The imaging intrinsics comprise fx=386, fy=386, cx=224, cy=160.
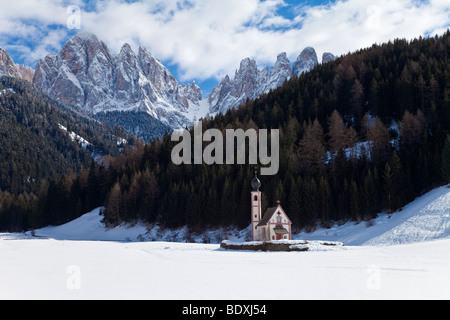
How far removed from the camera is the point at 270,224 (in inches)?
1924

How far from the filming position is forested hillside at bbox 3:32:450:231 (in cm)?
5825

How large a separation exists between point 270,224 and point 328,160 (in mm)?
25155

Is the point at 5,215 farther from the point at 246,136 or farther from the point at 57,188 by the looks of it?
the point at 246,136

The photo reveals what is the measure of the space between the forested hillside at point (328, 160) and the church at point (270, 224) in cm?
1054

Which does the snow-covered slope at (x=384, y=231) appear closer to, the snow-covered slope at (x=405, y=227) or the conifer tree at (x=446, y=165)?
the snow-covered slope at (x=405, y=227)

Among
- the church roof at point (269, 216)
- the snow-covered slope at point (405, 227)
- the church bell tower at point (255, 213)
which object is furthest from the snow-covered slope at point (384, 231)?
the church roof at point (269, 216)

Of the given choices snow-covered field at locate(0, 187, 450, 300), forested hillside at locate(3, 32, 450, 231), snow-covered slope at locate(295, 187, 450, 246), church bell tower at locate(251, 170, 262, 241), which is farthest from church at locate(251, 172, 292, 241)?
snow-covered field at locate(0, 187, 450, 300)

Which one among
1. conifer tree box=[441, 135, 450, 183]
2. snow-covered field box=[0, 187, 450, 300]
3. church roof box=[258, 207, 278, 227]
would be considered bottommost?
snow-covered field box=[0, 187, 450, 300]

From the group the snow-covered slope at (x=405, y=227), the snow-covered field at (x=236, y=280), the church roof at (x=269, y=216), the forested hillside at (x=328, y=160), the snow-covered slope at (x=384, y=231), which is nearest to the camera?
the snow-covered field at (x=236, y=280)

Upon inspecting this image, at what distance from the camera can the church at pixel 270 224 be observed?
4847 cm

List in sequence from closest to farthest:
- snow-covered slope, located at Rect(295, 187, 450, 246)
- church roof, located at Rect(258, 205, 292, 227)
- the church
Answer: snow-covered slope, located at Rect(295, 187, 450, 246) < the church < church roof, located at Rect(258, 205, 292, 227)

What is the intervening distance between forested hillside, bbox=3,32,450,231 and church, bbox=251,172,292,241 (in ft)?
34.6

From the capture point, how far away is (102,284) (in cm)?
1650

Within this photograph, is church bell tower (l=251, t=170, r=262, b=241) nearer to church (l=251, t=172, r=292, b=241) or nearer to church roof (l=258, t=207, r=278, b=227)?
church (l=251, t=172, r=292, b=241)
